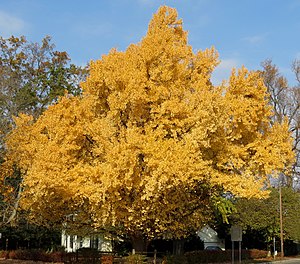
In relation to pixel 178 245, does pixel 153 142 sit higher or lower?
higher

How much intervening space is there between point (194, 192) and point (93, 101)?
5725 mm

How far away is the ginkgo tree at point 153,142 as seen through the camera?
46.6 feet

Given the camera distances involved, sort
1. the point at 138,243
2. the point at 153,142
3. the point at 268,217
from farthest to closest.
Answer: the point at 268,217 → the point at 138,243 → the point at 153,142

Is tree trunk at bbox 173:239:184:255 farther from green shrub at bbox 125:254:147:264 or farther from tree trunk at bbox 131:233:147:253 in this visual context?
green shrub at bbox 125:254:147:264

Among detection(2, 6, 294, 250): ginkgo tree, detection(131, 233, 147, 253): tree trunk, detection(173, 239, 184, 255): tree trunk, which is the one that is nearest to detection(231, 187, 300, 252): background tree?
detection(173, 239, 184, 255): tree trunk

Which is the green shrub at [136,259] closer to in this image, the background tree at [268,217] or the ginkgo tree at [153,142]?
the ginkgo tree at [153,142]

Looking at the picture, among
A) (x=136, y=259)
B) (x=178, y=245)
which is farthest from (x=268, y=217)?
(x=136, y=259)

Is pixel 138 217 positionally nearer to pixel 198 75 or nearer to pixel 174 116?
pixel 174 116

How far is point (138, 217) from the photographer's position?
16.6m

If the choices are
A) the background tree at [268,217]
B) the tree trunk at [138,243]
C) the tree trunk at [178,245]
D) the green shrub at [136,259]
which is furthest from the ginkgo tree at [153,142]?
the background tree at [268,217]

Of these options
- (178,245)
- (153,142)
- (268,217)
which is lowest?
(178,245)

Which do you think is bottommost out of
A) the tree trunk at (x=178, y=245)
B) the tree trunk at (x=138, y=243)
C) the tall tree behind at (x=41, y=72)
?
the tree trunk at (x=178, y=245)

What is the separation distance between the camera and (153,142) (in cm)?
1428

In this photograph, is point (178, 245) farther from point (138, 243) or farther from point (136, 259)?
point (136, 259)
